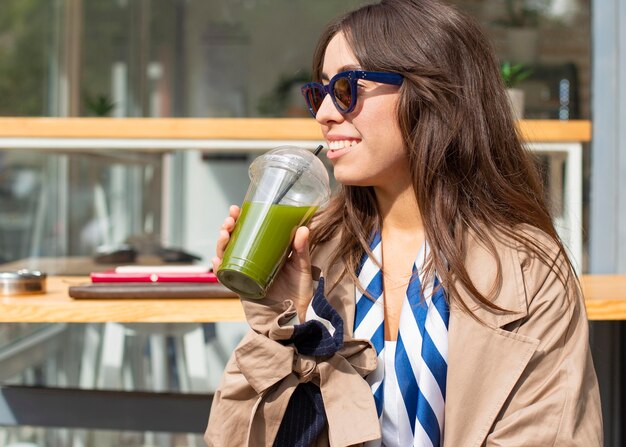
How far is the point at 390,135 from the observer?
5.01ft

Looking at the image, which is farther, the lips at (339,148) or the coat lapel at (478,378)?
the lips at (339,148)

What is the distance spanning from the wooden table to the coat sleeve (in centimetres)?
42

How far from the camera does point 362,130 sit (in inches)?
59.9

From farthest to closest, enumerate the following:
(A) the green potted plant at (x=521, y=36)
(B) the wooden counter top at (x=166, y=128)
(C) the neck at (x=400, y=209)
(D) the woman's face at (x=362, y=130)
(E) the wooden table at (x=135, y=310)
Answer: (A) the green potted plant at (x=521, y=36)
(B) the wooden counter top at (x=166, y=128)
(E) the wooden table at (x=135, y=310)
(C) the neck at (x=400, y=209)
(D) the woman's face at (x=362, y=130)

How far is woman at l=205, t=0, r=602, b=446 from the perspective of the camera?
4.70ft

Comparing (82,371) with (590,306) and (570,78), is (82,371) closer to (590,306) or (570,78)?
(590,306)

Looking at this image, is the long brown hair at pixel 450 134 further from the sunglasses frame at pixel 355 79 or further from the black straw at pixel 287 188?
the black straw at pixel 287 188

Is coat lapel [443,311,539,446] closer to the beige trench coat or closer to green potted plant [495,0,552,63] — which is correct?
the beige trench coat

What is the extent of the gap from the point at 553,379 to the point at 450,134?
0.48 m

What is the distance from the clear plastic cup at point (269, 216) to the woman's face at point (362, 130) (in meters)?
0.09

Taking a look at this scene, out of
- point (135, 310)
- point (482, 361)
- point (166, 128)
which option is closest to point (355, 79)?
point (482, 361)

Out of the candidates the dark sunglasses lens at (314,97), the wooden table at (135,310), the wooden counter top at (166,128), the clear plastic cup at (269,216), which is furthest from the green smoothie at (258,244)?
the wooden counter top at (166,128)

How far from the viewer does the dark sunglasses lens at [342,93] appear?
1.49 m

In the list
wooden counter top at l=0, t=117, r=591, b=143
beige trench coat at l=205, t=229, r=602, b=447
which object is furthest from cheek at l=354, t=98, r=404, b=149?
wooden counter top at l=0, t=117, r=591, b=143
